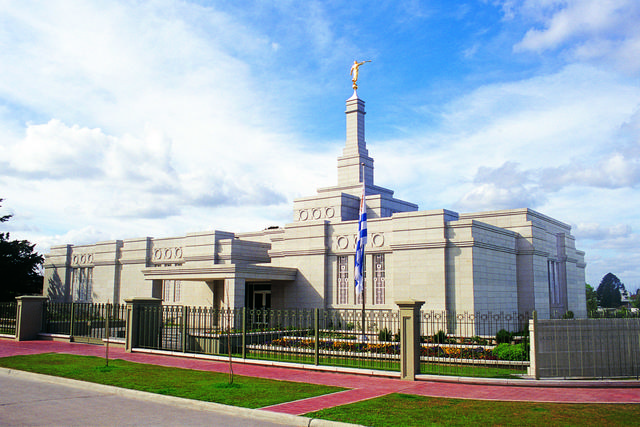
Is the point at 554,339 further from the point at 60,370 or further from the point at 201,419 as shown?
the point at 60,370

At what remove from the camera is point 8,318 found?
89.8ft

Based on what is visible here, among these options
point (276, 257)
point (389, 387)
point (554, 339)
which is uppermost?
point (276, 257)

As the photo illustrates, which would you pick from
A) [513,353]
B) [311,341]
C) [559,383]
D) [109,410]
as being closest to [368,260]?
[311,341]

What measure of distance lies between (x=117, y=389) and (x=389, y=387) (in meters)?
6.87

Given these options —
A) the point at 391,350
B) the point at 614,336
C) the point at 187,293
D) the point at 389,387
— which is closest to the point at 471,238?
the point at 391,350

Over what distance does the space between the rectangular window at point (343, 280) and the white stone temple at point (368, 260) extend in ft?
0.23

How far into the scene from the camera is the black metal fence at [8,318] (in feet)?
88.6

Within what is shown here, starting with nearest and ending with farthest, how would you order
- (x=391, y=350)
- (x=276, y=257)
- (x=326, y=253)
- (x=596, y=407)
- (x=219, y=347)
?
(x=596, y=407) < (x=391, y=350) < (x=219, y=347) < (x=326, y=253) < (x=276, y=257)

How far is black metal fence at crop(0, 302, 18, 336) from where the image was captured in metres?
27.0

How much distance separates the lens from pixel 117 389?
43.1 feet

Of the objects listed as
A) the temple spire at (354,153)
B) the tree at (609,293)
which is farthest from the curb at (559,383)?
the tree at (609,293)

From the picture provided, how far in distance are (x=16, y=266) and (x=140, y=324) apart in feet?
102

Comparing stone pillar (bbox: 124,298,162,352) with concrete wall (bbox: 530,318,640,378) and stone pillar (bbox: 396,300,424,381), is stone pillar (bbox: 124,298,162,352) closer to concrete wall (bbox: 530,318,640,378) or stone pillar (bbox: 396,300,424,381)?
stone pillar (bbox: 396,300,424,381)

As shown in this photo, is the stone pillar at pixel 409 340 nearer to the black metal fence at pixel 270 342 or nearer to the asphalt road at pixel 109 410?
the black metal fence at pixel 270 342
